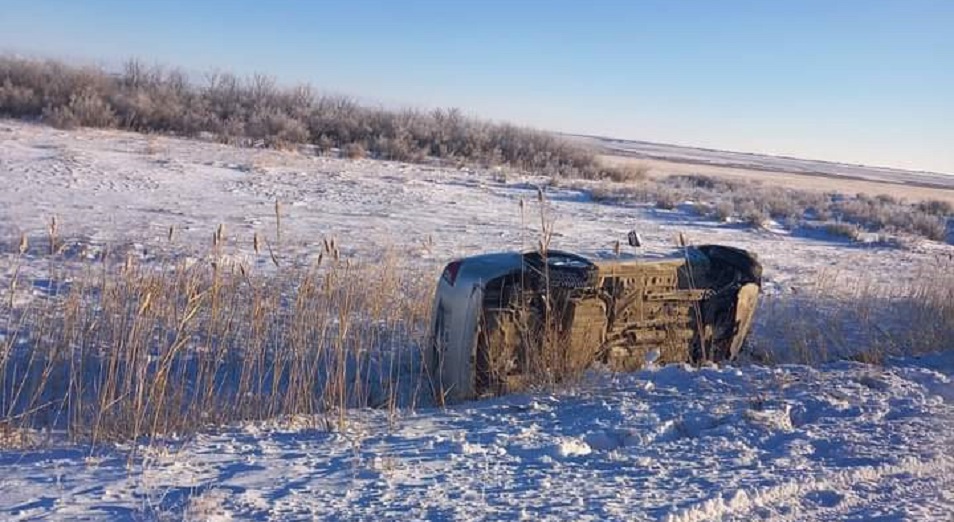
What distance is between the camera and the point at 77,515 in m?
3.72

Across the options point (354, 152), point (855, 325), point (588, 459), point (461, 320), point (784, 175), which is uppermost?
point (784, 175)

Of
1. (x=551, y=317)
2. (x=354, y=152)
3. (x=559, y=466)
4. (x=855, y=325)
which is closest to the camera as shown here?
(x=559, y=466)

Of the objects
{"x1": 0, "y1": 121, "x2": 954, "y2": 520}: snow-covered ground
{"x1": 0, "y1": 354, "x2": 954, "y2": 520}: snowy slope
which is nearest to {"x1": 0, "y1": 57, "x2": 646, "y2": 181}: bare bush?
{"x1": 0, "y1": 121, "x2": 954, "y2": 520}: snow-covered ground

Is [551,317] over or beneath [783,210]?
beneath

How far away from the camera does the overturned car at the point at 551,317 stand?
6199 millimetres

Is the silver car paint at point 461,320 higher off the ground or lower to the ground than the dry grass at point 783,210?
lower

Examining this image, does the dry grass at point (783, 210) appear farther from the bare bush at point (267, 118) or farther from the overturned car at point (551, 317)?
the overturned car at point (551, 317)

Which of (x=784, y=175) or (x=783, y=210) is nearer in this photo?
(x=783, y=210)

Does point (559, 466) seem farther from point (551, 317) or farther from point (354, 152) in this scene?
point (354, 152)

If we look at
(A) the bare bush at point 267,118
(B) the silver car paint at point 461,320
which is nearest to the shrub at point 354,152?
(A) the bare bush at point 267,118

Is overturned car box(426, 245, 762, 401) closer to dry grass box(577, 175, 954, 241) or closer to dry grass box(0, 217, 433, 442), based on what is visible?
dry grass box(0, 217, 433, 442)

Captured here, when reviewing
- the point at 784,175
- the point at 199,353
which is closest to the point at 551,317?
the point at 199,353

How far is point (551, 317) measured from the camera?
6.35 m

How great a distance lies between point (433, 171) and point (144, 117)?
9.14m
